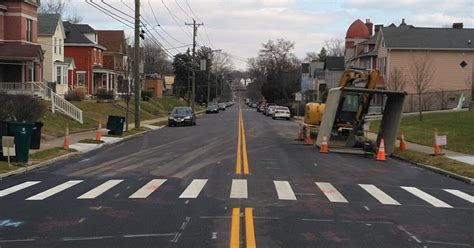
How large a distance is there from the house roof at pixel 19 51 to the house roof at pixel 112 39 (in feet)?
126

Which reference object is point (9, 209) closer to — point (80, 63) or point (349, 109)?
point (349, 109)

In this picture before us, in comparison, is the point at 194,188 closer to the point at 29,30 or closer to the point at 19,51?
the point at 19,51

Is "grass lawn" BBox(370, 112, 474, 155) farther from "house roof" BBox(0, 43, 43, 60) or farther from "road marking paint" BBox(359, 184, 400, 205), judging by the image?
"house roof" BBox(0, 43, 43, 60)

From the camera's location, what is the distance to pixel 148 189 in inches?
479

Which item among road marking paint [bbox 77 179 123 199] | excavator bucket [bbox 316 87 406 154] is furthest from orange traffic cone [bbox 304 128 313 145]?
road marking paint [bbox 77 179 123 199]

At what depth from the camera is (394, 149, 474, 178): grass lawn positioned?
16281 millimetres

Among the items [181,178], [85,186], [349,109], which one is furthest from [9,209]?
[349,109]

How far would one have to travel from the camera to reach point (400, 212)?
9.90 metres

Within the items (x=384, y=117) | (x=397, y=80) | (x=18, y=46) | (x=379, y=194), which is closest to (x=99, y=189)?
(x=379, y=194)

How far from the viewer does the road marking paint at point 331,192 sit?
1108cm

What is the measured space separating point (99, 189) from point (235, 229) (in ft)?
16.3

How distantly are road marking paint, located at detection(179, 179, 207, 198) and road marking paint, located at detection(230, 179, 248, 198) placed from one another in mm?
699

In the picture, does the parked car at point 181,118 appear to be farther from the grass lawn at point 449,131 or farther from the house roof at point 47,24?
the house roof at point 47,24

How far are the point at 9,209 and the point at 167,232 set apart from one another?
3515 mm
